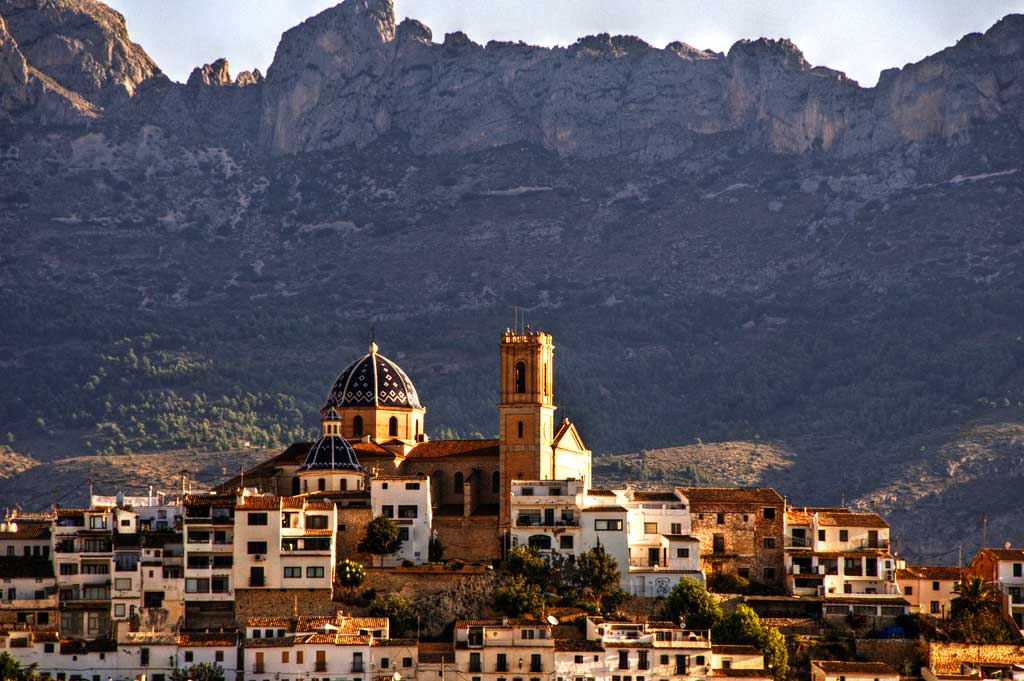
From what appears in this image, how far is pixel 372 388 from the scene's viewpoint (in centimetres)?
13125

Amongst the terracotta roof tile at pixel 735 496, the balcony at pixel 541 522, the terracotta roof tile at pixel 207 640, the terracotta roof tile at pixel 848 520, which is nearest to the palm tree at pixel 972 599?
the terracotta roof tile at pixel 848 520

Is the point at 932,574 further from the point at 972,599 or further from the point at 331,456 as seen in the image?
the point at 331,456

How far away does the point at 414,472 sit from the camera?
124562 mm

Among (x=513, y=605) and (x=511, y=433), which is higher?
(x=511, y=433)

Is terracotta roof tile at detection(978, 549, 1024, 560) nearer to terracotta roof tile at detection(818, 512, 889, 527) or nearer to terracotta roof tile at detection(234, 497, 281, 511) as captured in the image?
terracotta roof tile at detection(818, 512, 889, 527)

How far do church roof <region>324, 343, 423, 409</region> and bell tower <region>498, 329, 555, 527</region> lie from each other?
33.3 ft

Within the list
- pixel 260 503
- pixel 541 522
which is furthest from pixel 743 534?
pixel 260 503

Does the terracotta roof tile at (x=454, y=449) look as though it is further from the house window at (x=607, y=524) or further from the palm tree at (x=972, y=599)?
the palm tree at (x=972, y=599)

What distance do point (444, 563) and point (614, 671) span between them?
13.6 metres

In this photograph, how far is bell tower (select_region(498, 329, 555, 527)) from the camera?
397 feet

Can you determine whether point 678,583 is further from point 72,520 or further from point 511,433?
point 72,520

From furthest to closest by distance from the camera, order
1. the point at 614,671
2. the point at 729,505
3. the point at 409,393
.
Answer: the point at 409,393 → the point at 729,505 → the point at 614,671

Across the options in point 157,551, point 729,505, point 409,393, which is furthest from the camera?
point 409,393

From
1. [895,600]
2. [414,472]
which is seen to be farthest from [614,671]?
[414,472]
